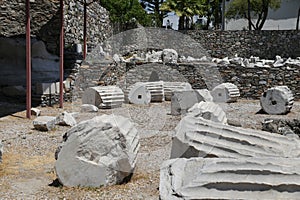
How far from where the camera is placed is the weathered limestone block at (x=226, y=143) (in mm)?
5012

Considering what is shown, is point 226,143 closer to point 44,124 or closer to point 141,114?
point 44,124

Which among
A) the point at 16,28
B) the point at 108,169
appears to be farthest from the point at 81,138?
the point at 16,28

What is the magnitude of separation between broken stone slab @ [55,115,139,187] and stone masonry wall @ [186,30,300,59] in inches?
768

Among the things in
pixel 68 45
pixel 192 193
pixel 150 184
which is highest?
pixel 68 45

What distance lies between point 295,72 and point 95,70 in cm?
763

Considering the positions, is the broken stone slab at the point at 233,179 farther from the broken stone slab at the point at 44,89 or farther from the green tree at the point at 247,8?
the green tree at the point at 247,8

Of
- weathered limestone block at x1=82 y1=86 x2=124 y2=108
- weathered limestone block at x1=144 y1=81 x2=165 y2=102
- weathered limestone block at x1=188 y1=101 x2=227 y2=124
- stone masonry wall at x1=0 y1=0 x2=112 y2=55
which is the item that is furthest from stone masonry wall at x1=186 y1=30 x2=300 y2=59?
weathered limestone block at x1=188 y1=101 x2=227 y2=124

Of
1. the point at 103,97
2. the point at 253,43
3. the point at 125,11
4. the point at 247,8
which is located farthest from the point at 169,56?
the point at 247,8

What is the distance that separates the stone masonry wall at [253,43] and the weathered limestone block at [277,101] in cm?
1152

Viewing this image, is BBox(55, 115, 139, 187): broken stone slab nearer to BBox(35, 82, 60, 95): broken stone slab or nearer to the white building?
BBox(35, 82, 60, 95): broken stone slab

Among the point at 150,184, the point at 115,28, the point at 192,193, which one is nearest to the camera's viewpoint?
the point at 192,193

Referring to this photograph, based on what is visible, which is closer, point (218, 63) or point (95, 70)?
point (95, 70)

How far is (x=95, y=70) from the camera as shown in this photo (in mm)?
15492

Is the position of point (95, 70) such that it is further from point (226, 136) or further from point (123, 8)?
point (123, 8)
